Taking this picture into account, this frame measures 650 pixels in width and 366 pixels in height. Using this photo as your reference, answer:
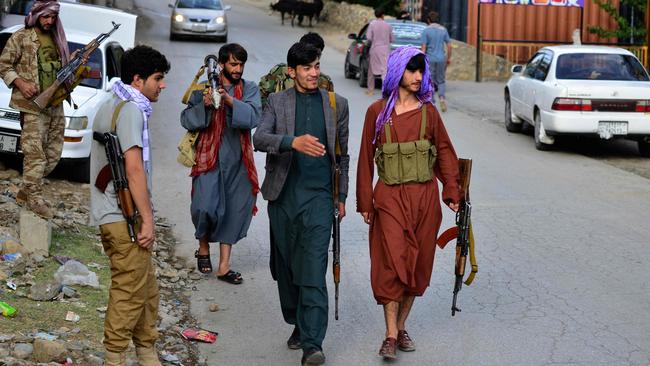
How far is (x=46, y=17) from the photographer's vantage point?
975 centimetres

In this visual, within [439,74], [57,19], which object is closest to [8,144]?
[57,19]

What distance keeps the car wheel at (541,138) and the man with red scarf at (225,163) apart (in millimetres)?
8289

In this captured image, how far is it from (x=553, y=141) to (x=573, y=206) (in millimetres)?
4397

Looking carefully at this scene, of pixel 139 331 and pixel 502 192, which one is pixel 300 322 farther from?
pixel 502 192

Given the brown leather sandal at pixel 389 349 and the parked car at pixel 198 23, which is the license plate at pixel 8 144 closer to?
the brown leather sandal at pixel 389 349

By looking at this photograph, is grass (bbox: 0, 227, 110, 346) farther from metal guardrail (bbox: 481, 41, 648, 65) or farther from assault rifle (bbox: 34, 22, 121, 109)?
metal guardrail (bbox: 481, 41, 648, 65)

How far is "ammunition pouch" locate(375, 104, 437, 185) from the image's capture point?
278 inches

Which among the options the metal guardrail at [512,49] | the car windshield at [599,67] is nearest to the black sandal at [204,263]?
the car windshield at [599,67]

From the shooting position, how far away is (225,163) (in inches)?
355

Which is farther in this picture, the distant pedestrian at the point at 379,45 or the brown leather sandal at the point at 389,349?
the distant pedestrian at the point at 379,45

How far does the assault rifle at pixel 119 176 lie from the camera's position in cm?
591

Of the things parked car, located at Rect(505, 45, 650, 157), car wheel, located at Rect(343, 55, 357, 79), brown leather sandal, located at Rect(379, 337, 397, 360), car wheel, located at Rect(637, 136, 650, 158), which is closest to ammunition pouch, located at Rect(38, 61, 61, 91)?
brown leather sandal, located at Rect(379, 337, 397, 360)

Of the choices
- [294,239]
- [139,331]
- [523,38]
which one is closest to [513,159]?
[294,239]

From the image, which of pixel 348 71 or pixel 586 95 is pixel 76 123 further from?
pixel 348 71
